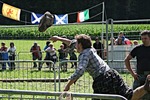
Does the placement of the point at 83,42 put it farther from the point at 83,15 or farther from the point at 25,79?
the point at 83,15

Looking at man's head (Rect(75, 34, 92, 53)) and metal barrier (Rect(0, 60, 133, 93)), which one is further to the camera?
metal barrier (Rect(0, 60, 133, 93))

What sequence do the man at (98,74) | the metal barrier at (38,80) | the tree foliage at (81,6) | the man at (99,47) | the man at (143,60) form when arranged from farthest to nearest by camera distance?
the tree foliage at (81,6) → the man at (99,47) → the metal barrier at (38,80) → the man at (143,60) → the man at (98,74)

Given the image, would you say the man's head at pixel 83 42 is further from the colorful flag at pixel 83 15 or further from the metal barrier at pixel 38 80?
the colorful flag at pixel 83 15

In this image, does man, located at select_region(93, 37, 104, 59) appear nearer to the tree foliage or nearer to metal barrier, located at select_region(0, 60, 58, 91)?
metal barrier, located at select_region(0, 60, 58, 91)

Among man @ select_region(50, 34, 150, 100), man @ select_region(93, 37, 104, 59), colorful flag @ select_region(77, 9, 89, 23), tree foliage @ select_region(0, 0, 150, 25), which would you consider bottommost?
man @ select_region(50, 34, 150, 100)

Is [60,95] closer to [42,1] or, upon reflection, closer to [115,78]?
[115,78]

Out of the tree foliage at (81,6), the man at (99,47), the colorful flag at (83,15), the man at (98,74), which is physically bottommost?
the man at (98,74)

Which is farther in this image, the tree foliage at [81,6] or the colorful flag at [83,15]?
the tree foliage at [81,6]

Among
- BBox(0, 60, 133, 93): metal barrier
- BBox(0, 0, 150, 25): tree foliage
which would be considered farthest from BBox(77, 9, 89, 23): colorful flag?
BBox(0, 0, 150, 25): tree foliage

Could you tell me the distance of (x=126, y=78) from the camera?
1255 centimetres

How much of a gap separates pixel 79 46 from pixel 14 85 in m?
5.44

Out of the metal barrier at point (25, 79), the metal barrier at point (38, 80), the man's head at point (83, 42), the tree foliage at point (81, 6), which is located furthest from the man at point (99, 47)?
the tree foliage at point (81, 6)

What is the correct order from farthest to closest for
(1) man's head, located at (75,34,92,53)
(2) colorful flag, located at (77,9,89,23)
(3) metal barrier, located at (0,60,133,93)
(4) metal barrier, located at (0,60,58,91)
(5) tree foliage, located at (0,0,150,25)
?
(5) tree foliage, located at (0,0,150,25), (2) colorful flag, located at (77,9,89,23), (4) metal barrier, located at (0,60,58,91), (3) metal barrier, located at (0,60,133,93), (1) man's head, located at (75,34,92,53)

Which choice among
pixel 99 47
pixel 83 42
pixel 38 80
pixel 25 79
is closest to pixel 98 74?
pixel 83 42
